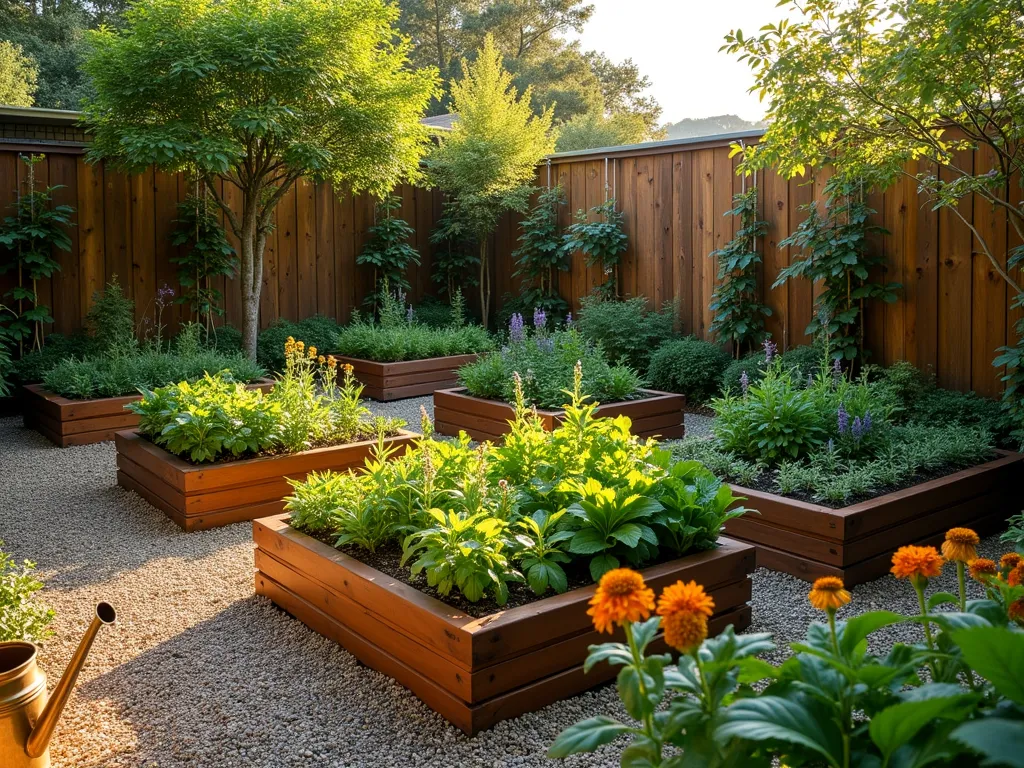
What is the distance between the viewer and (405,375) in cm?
769

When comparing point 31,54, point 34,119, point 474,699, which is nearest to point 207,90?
point 34,119

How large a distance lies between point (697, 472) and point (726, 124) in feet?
63.6

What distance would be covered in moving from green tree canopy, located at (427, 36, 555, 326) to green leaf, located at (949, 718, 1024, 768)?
844 centimetres

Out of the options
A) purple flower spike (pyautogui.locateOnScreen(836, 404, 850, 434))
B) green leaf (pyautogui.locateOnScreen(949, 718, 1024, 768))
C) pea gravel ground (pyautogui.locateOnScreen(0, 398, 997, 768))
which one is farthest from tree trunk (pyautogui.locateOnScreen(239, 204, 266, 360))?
green leaf (pyautogui.locateOnScreen(949, 718, 1024, 768))

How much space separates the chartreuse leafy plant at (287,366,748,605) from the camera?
8.41ft

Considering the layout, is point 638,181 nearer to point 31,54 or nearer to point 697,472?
point 697,472

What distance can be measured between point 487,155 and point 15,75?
10676 millimetres

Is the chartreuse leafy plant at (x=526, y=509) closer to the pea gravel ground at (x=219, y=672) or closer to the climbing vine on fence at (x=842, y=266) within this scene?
the pea gravel ground at (x=219, y=672)

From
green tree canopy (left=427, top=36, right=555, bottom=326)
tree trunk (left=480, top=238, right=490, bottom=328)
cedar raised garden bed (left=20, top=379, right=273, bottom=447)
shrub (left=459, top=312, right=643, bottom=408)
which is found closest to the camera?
shrub (left=459, top=312, right=643, bottom=408)

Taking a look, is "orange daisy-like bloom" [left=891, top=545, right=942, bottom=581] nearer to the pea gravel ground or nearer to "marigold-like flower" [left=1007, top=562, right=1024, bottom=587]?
"marigold-like flower" [left=1007, top=562, right=1024, bottom=587]

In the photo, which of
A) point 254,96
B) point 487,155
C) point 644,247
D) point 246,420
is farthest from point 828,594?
point 487,155

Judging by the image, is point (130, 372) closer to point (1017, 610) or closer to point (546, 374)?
point (546, 374)

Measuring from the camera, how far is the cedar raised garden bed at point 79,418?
19.5ft

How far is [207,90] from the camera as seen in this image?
706 cm
